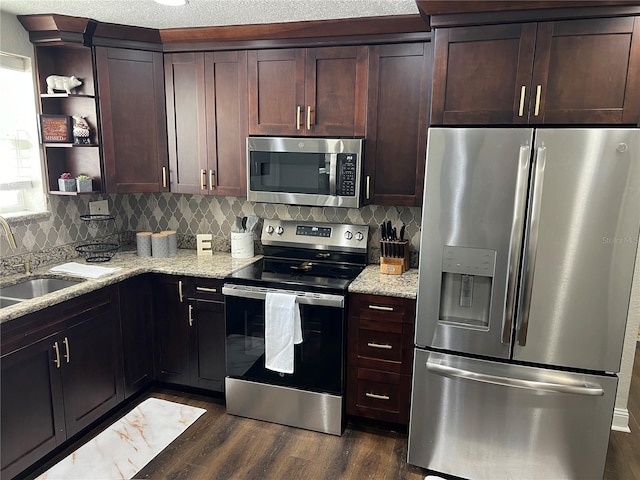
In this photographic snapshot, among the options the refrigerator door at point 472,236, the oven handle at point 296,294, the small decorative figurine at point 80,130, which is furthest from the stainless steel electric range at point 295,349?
the small decorative figurine at point 80,130

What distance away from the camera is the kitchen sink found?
2565 mm

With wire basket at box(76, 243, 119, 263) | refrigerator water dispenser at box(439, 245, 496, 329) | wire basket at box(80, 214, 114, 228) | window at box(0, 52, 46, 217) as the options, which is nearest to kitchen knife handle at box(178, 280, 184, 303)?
wire basket at box(76, 243, 119, 263)

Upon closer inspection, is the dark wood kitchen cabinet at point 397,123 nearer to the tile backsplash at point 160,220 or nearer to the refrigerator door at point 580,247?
the tile backsplash at point 160,220

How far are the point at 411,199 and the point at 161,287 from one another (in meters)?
1.68

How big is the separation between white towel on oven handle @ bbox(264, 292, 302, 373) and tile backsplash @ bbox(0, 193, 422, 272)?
30.3 inches

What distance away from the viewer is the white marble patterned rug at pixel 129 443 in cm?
235

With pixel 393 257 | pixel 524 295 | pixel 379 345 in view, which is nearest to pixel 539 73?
pixel 524 295

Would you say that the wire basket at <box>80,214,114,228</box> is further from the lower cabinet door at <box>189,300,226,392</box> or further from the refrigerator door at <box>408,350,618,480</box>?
the refrigerator door at <box>408,350,618,480</box>

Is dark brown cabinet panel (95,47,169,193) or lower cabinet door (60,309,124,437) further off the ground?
dark brown cabinet panel (95,47,169,193)

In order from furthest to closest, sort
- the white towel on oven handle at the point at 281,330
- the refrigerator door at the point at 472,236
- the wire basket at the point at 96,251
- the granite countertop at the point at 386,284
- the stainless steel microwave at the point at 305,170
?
the wire basket at the point at 96,251 < the stainless steel microwave at the point at 305,170 < the white towel on oven handle at the point at 281,330 < the granite countertop at the point at 386,284 < the refrigerator door at the point at 472,236

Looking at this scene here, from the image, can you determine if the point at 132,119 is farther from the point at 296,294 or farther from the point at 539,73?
the point at 539,73

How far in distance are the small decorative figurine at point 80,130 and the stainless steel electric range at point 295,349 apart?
1268 mm

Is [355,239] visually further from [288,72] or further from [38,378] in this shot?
[38,378]

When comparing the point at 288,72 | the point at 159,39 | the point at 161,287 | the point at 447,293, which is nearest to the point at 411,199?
the point at 447,293
